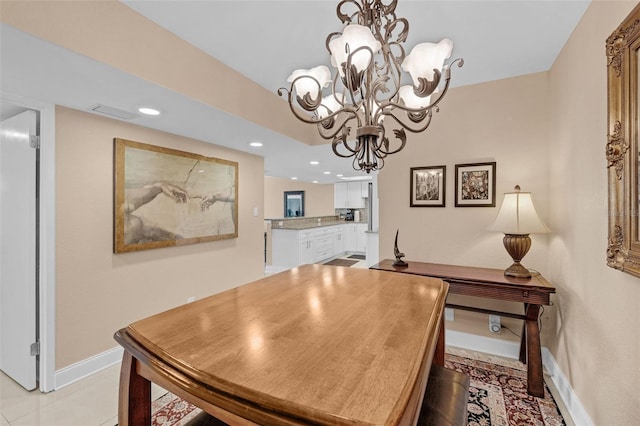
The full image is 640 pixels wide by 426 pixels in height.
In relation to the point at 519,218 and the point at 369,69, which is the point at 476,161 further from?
the point at 369,69

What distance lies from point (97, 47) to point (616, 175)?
2.56m

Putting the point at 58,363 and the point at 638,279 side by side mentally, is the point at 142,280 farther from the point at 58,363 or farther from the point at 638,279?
the point at 638,279

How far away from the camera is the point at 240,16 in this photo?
168cm

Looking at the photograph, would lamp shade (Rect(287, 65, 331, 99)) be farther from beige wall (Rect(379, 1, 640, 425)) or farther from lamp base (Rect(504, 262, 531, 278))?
lamp base (Rect(504, 262, 531, 278))

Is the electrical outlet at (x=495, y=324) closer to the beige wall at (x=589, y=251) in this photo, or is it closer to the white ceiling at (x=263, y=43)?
the beige wall at (x=589, y=251)

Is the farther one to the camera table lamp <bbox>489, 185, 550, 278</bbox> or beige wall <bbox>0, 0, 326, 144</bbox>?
table lamp <bbox>489, 185, 550, 278</bbox>

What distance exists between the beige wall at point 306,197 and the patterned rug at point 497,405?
6.45 metres

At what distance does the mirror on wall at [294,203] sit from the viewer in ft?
28.8

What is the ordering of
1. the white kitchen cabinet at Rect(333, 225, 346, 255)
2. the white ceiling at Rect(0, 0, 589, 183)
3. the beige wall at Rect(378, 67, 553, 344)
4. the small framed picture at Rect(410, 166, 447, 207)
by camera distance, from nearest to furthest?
the white ceiling at Rect(0, 0, 589, 183) → the beige wall at Rect(378, 67, 553, 344) → the small framed picture at Rect(410, 166, 447, 207) → the white kitchen cabinet at Rect(333, 225, 346, 255)

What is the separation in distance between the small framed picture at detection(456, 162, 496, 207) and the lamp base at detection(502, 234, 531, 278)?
45cm

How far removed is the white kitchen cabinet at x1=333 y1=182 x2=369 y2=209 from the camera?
7.47 metres

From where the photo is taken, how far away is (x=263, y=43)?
6.43 feet

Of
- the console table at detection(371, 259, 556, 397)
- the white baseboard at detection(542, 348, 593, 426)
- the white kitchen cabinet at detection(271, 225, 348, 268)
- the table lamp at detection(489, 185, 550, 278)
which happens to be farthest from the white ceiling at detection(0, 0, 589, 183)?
the white kitchen cabinet at detection(271, 225, 348, 268)

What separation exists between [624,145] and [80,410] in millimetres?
3259
